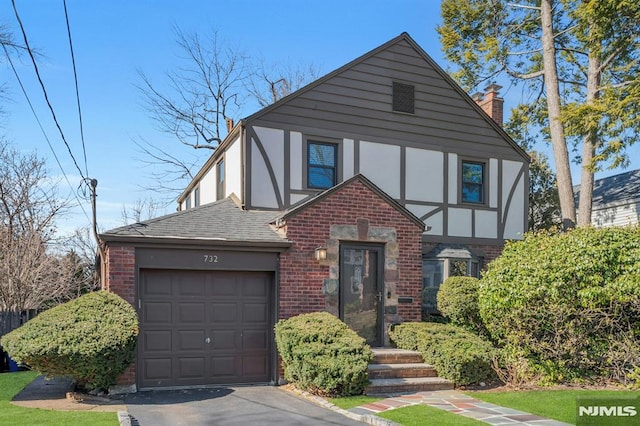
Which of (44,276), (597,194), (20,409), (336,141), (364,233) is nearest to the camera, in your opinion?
(20,409)

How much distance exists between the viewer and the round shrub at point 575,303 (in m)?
9.68

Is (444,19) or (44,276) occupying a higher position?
(444,19)

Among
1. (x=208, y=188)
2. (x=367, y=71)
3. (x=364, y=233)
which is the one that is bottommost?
(x=364, y=233)

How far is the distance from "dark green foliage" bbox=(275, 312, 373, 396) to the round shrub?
326 centimetres

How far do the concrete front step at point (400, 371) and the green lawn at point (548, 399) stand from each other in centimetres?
94

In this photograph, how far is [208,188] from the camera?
16734 millimetres

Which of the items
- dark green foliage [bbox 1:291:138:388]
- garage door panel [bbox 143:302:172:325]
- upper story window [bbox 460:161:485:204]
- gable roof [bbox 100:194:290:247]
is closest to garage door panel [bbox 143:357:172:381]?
garage door panel [bbox 143:302:172:325]

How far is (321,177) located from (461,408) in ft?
22.8

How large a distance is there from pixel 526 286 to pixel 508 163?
263 inches

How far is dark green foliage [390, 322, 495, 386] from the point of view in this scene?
9.75m

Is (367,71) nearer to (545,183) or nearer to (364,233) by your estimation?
(364,233)

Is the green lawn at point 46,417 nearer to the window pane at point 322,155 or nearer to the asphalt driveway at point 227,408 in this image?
the asphalt driveway at point 227,408

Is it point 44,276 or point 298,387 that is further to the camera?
point 44,276

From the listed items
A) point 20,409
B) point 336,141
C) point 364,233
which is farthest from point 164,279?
point 336,141
